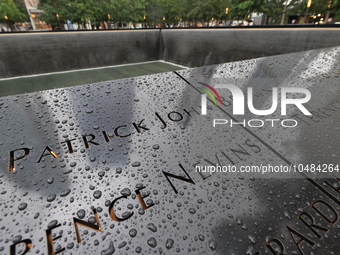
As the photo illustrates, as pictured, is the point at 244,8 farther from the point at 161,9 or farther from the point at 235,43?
the point at 235,43

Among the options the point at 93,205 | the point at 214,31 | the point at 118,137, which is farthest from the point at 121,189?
the point at 214,31

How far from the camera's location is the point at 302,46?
3871 millimetres

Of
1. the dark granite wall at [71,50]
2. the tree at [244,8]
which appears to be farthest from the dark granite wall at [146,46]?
the tree at [244,8]

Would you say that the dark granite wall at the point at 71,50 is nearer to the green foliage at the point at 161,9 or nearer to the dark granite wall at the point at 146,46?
the dark granite wall at the point at 146,46

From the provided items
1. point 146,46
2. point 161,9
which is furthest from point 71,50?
point 161,9

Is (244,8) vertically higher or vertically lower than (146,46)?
higher

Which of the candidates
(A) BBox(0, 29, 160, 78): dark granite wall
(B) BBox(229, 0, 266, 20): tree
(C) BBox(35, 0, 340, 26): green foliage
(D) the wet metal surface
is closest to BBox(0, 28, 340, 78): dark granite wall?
(A) BBox(0, 29, 160, 78): dark granite wall

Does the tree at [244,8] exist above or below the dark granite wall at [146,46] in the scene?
above

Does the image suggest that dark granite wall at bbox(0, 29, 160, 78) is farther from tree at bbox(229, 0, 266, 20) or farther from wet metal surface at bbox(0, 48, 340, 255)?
tree at bbox(229, 0, 266, 20)


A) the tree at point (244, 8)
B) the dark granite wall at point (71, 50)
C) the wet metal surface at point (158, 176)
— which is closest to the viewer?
the wet metal surface at point (158, 176)

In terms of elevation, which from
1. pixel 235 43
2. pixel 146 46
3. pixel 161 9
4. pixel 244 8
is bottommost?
pixel 146 46

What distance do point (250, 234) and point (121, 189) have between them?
45 centimetres

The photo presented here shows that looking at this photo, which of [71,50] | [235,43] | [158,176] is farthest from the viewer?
[71,50]

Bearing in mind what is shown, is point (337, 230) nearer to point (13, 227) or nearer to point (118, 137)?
point (118, 137)
